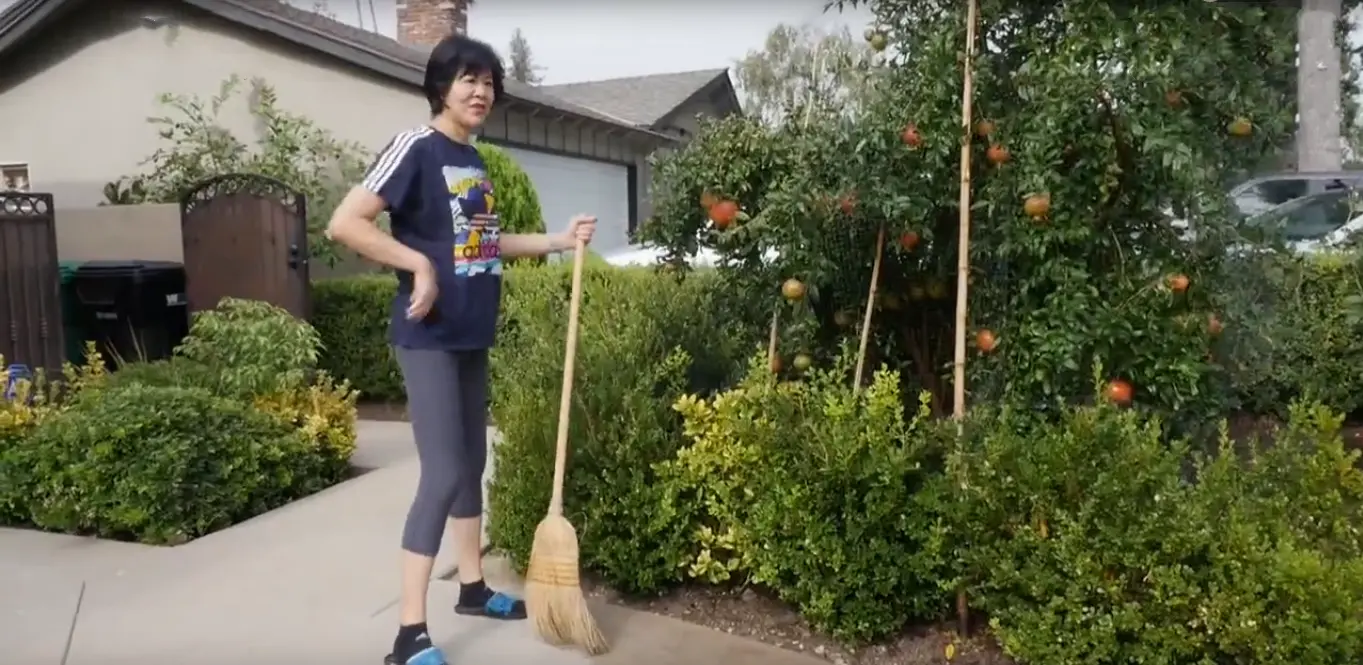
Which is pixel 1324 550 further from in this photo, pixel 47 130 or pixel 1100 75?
pixel 47 130

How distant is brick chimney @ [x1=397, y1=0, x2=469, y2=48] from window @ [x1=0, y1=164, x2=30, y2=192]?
4797 mm

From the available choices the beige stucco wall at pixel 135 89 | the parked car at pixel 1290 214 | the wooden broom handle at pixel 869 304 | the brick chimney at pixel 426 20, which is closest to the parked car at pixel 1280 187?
the parked car at pixel 1290 214

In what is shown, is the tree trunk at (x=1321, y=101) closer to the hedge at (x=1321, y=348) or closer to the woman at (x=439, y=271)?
the hedge at (x=1321, y=348)

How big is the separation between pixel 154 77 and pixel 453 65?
9.89 meters

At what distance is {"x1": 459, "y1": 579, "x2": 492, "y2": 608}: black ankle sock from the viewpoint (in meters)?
4.00

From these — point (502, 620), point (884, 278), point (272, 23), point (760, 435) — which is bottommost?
point (502, 620)

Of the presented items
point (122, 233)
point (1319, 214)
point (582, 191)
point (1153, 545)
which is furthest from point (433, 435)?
point (582, 191)

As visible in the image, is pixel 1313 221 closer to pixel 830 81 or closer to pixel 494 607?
pixel 830 81

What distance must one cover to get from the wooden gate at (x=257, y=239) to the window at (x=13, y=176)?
197 inches

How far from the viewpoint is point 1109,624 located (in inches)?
130

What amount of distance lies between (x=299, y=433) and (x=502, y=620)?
231 cm

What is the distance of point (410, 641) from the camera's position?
3.50 meters

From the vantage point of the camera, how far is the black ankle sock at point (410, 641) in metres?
3.50

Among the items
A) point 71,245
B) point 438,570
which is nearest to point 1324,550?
point 438,570
